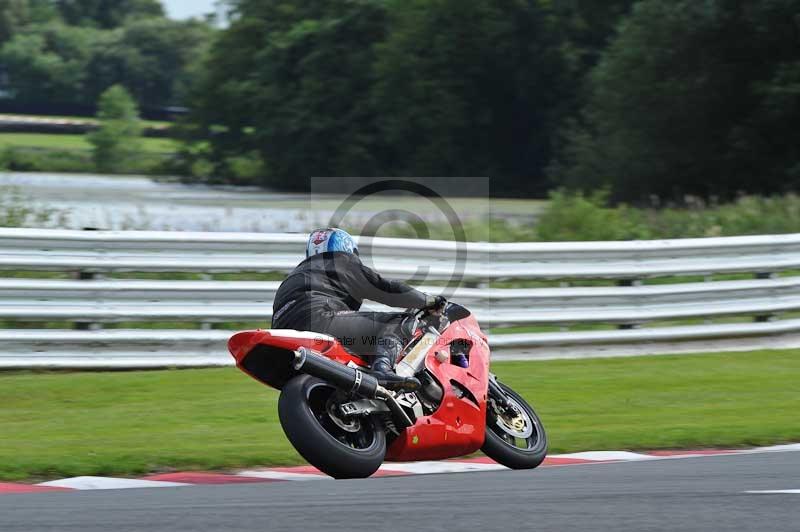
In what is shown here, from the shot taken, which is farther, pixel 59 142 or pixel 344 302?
pixel 59 142

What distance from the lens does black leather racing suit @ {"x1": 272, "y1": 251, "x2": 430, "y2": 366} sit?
6715 millimetres

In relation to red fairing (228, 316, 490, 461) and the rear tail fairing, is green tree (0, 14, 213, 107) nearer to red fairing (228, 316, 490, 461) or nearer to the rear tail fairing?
red fairing (228, 316, 490, 461)

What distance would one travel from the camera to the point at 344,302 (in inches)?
271

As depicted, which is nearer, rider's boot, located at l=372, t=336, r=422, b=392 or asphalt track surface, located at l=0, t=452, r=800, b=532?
asphalt track surface, located at l=0, t=452, r=800, b=532

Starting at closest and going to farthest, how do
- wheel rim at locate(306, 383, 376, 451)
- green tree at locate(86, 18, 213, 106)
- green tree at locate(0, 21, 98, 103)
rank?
wheel rim at locate(306, 383, 376, 451) < green tree at locate(0, 21, 98, 103) < green tree at locate(86, 18, 213, 106)

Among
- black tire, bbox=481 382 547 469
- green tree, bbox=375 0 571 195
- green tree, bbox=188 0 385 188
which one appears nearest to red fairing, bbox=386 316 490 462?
black tire, bbox=481 382 547 469

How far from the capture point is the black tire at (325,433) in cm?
607

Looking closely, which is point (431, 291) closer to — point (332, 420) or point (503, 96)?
point (332, 420)

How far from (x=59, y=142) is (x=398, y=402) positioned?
50.6 m

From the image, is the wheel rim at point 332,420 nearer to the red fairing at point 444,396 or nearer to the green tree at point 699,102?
the red fairing at point 444,396

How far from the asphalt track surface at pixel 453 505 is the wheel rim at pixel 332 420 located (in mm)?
225

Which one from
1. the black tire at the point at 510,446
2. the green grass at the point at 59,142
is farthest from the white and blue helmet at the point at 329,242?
the green grass at the point at 59,142

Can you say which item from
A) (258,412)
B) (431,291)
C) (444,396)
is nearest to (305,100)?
(431,291)

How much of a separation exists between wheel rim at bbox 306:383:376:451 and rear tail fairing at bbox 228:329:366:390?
0.21m
